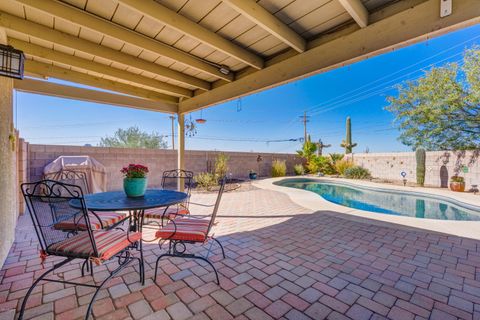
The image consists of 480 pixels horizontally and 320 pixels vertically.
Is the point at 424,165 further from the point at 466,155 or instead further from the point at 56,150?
the point at 56,150

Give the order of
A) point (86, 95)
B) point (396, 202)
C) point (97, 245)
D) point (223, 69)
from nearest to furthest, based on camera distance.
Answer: point (97, 245) → point (223, 69) → point (86, 95) → point (396, 202)

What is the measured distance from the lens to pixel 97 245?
5.43 feet

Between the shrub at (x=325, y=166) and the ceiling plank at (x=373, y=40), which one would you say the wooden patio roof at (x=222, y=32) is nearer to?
the ceiling plank at (x=373, y=40)

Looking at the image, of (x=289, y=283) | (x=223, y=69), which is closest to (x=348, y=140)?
(x=223, y=69)

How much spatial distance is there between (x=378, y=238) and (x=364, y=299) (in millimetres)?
1572

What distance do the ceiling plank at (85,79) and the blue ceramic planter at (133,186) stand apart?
2360mm

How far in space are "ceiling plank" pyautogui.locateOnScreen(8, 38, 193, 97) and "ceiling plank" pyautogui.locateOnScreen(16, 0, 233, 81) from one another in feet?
3.56

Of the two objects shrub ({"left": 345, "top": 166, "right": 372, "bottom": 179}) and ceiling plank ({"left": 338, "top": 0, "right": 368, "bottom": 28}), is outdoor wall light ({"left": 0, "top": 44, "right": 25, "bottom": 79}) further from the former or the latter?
shrub ({"left": 345, "top": 166, "right": 372, "bottom": 179})

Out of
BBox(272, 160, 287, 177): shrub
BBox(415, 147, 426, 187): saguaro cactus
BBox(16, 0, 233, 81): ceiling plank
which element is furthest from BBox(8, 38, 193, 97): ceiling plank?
BBox(415, 147, 426, 187): saguaro cactus

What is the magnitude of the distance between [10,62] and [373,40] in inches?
136

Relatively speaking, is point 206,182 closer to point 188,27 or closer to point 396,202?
point 188,27

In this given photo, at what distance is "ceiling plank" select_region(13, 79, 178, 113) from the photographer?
3.46 meters

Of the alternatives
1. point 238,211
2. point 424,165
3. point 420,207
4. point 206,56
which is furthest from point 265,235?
point 424,165

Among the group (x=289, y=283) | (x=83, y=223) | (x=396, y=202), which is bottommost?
(x=396, y=202)
